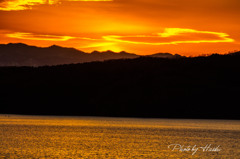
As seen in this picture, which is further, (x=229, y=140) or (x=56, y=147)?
(x=229, y=140)

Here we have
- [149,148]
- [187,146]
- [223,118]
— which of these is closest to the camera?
[149,148]

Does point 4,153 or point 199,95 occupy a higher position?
point 199,95

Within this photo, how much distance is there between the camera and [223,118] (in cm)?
17500

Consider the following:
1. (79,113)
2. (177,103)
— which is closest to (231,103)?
(177,103)

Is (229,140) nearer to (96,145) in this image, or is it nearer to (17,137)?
(96,145)

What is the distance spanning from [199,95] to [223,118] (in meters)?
16.3

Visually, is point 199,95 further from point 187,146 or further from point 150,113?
point 187,146

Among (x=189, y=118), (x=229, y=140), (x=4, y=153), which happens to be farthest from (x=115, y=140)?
(x=189, y=118)

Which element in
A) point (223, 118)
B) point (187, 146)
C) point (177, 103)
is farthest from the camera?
point (177, 103)

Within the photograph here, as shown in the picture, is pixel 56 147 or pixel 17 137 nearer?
pixel 56 147

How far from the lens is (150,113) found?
190 metres

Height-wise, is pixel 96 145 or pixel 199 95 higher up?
pixel 199 95

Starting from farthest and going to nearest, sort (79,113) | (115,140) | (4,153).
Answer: (79,113) < (115,140) < (4,153)

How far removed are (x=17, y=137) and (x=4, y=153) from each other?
28625 millimetres
